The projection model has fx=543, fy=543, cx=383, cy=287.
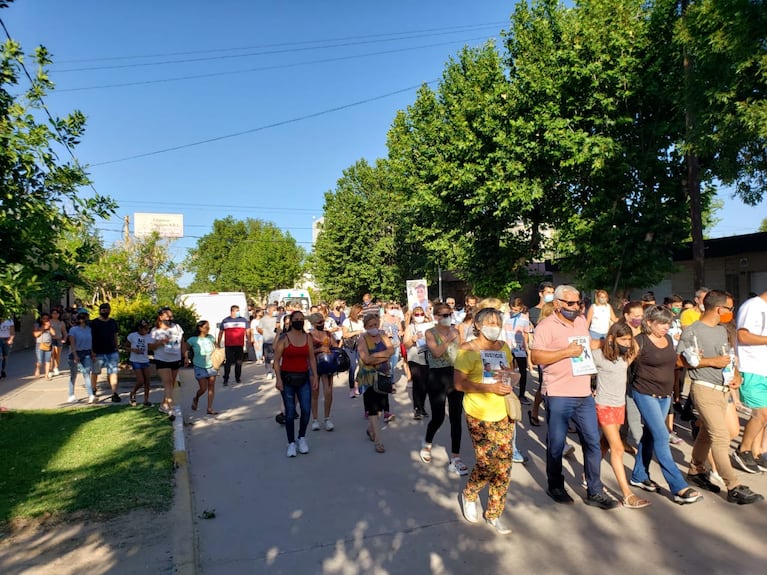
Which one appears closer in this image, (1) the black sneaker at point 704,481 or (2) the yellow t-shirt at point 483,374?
(2) the yellow t-shirt at point 483,374

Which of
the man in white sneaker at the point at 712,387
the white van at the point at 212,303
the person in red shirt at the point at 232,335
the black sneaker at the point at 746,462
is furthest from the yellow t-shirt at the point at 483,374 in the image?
the white van at the point at 212,303

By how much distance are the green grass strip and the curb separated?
105 mm

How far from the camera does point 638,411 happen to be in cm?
526

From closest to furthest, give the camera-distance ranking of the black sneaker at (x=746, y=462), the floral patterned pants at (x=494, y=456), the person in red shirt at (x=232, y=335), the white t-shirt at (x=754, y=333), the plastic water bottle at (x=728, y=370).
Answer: the floral patterned pants at (x=494, y=456) → the plastic water bottle at (x=728, y=370) → the white t-shirt at (x=754, y=333) → the black sneaker at (x=746, y=462) → the person in red shirt at (x=232, y=335)

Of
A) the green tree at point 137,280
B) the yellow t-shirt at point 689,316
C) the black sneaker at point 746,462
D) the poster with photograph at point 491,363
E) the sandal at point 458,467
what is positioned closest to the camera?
the poster with photograph at point 491,363

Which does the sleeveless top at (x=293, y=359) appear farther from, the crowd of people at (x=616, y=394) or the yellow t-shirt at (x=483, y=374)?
the yellow t-shirt at (x=483, y=374)

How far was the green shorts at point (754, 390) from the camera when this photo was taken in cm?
525

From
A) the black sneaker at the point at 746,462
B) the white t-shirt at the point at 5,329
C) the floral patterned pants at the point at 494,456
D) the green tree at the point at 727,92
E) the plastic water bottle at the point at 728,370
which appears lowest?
the black sneaker at the point at 746,462

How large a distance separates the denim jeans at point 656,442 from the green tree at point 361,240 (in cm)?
2853

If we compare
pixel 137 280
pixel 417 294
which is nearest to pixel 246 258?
pixel 137 280

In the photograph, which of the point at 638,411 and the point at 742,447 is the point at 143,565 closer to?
the point at 638,411

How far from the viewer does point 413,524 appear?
4555mm

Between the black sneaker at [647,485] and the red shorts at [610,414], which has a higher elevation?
the red shorts at [610,414]

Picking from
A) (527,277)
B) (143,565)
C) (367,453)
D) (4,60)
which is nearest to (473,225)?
(527,277)
